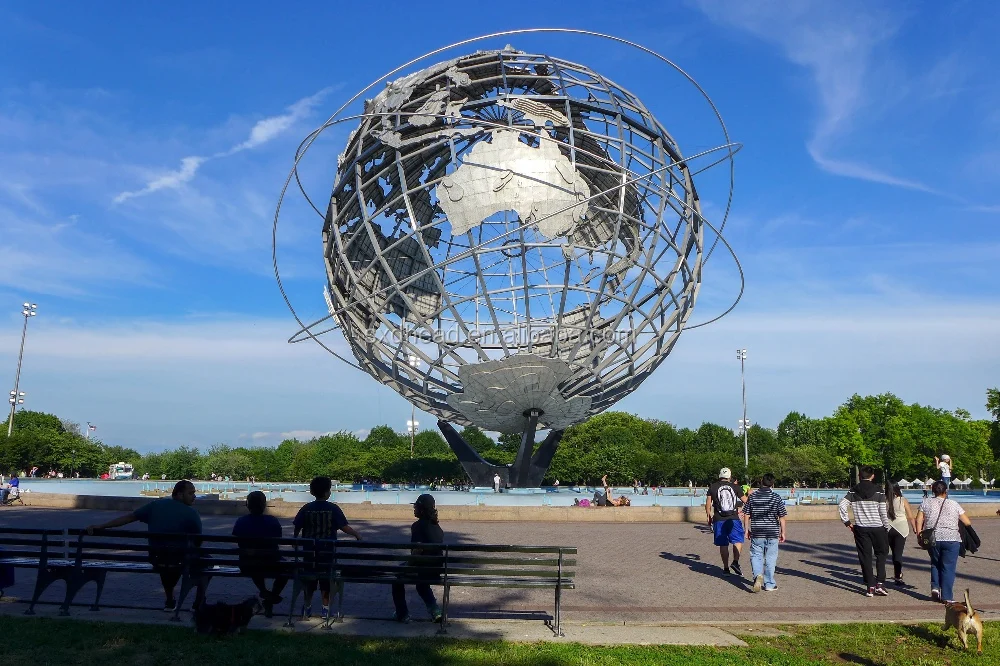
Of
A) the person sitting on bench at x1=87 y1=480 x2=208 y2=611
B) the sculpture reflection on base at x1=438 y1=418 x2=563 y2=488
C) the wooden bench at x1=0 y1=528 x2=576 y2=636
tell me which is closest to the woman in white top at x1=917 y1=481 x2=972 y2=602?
the wooden bench at x1=0 y1=528 x2=576 y2=636

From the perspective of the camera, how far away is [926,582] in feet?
32.5

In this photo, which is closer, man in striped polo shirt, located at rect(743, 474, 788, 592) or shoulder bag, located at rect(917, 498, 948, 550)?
shoulder bag, located at rect(917, 498, 948, 550)

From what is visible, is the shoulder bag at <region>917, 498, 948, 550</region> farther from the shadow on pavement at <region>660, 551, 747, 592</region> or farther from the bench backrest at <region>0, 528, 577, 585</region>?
the bench backrest at <region>0, 528, 577, 585</region>

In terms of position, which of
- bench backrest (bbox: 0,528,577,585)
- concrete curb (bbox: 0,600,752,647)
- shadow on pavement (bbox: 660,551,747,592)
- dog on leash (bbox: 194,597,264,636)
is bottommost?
shadow on pavement (bbox: 660,551,747,592)

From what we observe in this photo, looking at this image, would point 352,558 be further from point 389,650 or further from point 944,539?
point 944,539

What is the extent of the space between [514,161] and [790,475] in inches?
2043

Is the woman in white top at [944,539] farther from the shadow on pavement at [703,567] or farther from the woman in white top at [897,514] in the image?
the shadow on pavement at [703,567]

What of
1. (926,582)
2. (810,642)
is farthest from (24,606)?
(926,582)

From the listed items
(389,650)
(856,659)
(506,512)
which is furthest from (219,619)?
(506,512)

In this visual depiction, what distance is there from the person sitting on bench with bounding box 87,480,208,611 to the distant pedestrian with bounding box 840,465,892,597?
24.3 ft

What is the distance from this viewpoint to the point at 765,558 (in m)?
9.22

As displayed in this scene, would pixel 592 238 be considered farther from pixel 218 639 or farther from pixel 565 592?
pixel 218 639

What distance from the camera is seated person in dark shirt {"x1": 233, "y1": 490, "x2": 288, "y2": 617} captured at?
22.8ft

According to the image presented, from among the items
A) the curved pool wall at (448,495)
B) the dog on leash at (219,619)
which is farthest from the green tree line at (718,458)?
the dog on leash at (219,619)
